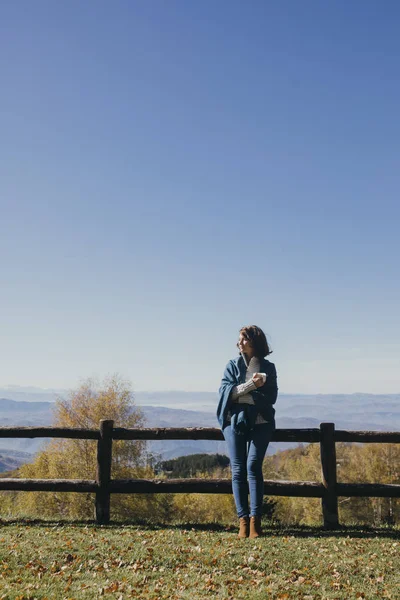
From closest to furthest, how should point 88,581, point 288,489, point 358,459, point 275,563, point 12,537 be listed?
point 88,581
point 275,563
point 12,537
point 288,489
point 358,459

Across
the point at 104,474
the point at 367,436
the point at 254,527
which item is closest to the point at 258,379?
the point at 254,527

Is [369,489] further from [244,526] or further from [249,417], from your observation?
[249,417]

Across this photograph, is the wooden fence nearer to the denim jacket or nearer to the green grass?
the green grass

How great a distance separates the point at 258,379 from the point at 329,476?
2.59 metres

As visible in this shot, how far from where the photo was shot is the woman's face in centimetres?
795

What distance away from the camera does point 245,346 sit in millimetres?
7977

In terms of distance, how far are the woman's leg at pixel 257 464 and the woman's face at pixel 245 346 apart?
1136 millimetres

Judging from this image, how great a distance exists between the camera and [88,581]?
18.5ft

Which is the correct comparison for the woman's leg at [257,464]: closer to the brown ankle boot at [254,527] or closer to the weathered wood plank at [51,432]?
the brown ankle boot at [254,527]

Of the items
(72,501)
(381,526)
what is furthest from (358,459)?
(381,526)

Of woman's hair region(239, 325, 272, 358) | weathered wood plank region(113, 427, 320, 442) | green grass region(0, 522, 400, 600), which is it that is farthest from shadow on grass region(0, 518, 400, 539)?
woman's hair region(239, 325, 272, 358)

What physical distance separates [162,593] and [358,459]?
63.1 m

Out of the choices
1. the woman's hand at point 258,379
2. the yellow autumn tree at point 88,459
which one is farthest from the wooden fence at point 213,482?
the yellow autumn tree at point 88,459

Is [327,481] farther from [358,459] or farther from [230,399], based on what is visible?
[358,459]
